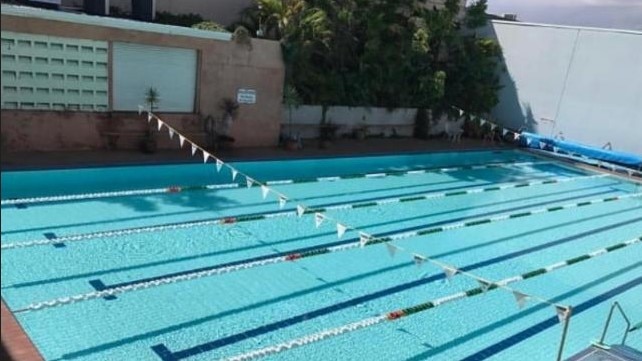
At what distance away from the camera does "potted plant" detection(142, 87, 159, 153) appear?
1319 centimetres

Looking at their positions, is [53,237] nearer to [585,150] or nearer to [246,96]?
[246,96]

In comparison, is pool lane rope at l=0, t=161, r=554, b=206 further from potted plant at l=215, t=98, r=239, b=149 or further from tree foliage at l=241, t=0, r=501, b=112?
tree foliage at l=241, t=0, r=501, b=112

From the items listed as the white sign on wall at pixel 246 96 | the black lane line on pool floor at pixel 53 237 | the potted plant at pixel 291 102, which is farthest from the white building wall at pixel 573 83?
the black lane line on pool floor at pixel 53 237

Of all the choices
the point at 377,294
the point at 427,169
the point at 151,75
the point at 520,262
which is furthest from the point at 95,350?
the point at 427,169

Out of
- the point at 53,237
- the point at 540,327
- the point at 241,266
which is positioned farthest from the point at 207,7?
the point at 540,327

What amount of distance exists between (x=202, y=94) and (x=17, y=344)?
31.3 ft

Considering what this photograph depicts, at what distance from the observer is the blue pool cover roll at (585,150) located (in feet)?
61.5

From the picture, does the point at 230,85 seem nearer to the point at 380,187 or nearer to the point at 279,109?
the point at 279,109

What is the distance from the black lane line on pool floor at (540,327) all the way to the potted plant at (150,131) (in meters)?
9.11

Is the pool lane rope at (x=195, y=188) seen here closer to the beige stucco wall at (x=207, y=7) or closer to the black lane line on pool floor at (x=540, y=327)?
the black lane line on pool floor at (x=540, y=327)

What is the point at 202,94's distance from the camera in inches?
562

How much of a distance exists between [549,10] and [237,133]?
724 inches

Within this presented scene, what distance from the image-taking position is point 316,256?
906cm

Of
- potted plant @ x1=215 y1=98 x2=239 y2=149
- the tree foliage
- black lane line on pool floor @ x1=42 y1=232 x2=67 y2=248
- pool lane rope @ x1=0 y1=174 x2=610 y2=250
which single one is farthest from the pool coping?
the tree foliage
